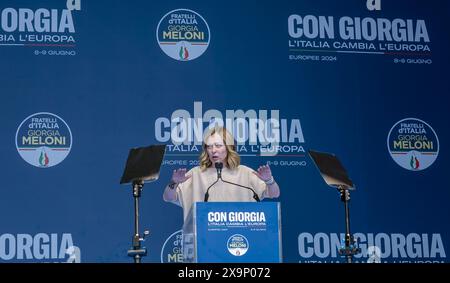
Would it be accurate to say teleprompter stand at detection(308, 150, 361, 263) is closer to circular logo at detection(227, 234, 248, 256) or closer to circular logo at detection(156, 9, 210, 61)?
circular logo at detection(227, 234, 248, 256)

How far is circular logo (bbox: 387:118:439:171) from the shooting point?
7977 millimetres

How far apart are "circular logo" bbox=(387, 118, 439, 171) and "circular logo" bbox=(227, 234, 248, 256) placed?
368 cm

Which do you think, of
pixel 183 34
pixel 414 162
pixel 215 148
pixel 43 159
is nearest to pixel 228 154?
pixel 215 148

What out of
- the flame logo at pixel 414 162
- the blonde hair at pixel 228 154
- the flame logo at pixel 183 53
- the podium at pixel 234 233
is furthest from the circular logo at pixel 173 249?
the podium at pixel 234 233

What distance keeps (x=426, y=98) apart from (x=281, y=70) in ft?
4.85

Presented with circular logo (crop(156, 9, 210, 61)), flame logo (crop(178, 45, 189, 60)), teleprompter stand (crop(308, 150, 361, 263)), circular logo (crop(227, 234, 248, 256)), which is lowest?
circular logo (crop(227, 234, 248, 256))

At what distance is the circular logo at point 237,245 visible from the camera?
4590 mm

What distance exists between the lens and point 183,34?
789 cm

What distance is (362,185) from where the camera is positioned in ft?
25.6

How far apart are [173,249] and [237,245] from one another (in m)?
2.95

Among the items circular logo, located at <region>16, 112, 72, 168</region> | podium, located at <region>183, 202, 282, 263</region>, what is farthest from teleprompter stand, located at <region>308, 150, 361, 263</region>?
circular logo, located at <region>16, 112, 72, 168</region>

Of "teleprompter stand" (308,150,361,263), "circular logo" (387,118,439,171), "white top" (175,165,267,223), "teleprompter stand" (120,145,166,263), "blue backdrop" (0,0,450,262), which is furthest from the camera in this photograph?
"circular logo" (387,118,439,171)

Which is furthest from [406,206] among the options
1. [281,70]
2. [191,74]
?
[191,74]

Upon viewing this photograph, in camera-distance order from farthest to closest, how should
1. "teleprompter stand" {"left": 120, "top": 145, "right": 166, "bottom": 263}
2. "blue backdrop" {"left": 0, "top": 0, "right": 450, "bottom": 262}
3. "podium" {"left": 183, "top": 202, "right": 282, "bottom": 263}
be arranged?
"blue backdrop" {"left": 0, "top": 0, "right": 450, "bottom": 262} < "teleprompter stand" {"left": 120, "top": 145, "right": 166, "bottom": 263} < "podium" {"left": 183, "top": 202, "right": 282, "bottom": 263}
